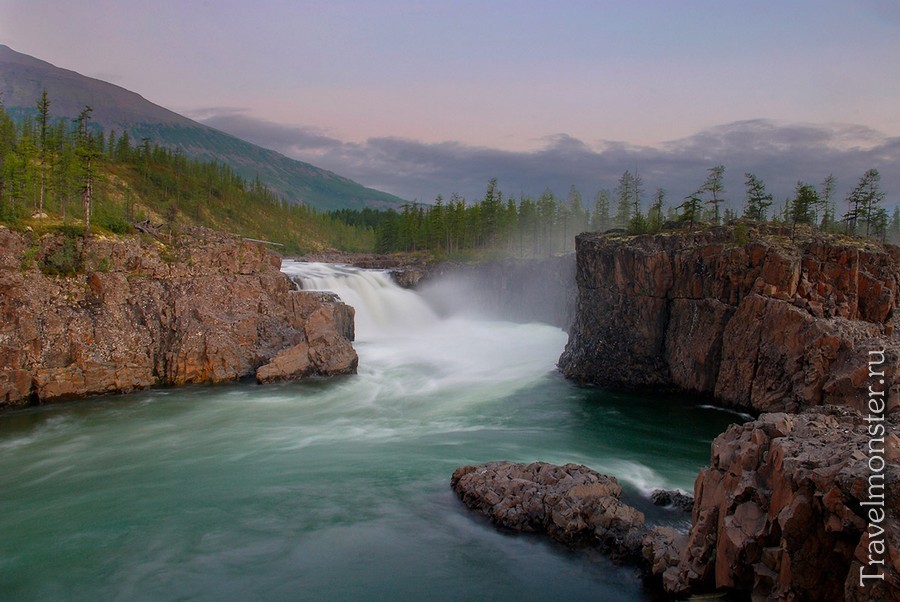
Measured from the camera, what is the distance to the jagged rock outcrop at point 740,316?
23688 mm

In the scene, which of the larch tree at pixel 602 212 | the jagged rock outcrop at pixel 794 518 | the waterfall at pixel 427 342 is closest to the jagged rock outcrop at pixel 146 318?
the waterfall at pixel 427 342

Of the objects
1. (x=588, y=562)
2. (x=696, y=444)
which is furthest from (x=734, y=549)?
(x=696, y=444)

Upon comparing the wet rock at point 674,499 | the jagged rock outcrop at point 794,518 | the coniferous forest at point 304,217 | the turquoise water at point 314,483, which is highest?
the coniferous forest at point 304,217

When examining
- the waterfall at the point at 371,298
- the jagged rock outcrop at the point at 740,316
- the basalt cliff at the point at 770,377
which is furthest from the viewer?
the waterfall at the point at 371,298

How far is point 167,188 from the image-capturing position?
290 feet

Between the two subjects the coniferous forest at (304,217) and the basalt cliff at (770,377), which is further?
the coniferous forest at (304,217)

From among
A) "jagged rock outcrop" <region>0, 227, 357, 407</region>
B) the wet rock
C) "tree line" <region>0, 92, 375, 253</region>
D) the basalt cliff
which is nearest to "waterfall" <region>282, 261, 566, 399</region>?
"jagged rock outcrop" <region>0, 227, 357, 407</region>

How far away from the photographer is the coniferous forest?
43.2 meters

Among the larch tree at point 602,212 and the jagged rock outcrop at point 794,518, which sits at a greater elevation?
the larch tree at point 602,212

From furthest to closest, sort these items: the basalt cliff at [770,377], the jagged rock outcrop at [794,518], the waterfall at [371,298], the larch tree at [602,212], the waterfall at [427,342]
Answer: the larch tree at [602,212] → the waterfall at [371,298] → the waterfall at [427,342] → the basalt cliff at [770,377] → the jagged rock outcrop at [794,518]

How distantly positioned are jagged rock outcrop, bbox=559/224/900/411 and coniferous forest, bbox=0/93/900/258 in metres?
6.65

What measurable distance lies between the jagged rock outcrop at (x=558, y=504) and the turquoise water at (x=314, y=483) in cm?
49

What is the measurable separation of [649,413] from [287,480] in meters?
17.6

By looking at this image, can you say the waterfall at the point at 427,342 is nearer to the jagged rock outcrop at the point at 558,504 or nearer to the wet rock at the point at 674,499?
the jagged rock outcrop at the point at 558,504
